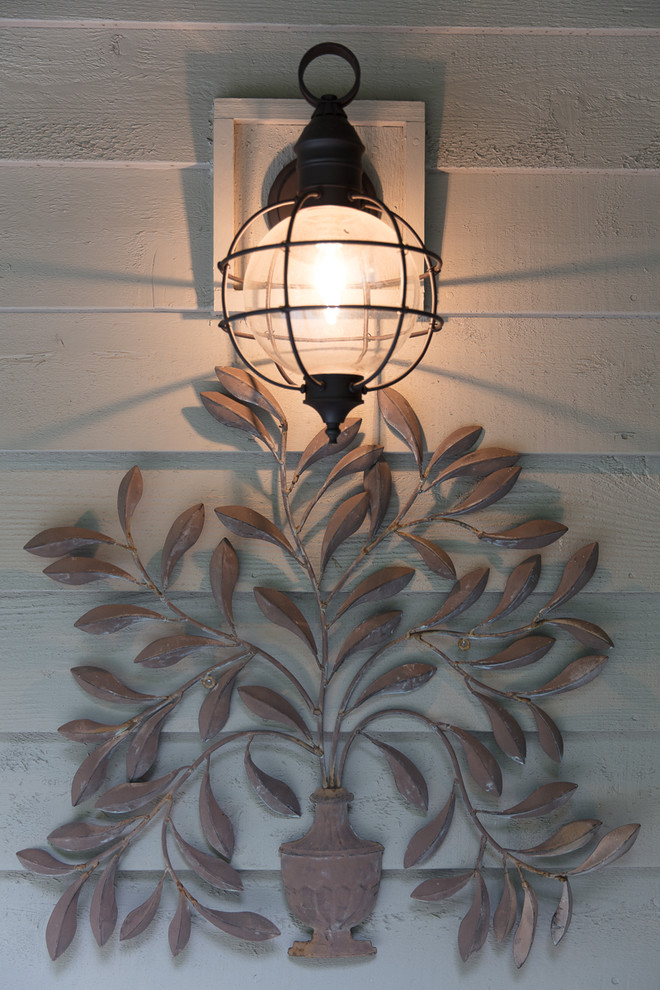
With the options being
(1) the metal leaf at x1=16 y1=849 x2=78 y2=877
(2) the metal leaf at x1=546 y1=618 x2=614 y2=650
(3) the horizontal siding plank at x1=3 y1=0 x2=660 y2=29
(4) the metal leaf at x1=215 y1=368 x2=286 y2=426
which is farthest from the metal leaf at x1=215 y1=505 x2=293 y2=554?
(3) the horizontal siding plank at x1=3 y1=0 x2=660 y2=29

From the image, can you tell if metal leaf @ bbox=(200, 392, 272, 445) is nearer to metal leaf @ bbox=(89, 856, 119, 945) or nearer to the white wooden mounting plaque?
the white wooden mounting plaque

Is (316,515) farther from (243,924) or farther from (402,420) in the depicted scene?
(243,924)

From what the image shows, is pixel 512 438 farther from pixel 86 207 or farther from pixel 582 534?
pixel 86 207

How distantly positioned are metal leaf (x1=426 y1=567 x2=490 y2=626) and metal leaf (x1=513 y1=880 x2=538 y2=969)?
315 millimetres

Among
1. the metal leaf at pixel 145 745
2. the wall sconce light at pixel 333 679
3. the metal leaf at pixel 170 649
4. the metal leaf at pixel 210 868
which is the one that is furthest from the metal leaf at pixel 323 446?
the metal leaf at pixel 210 868

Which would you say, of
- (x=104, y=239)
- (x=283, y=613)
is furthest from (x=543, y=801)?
(x=104, y=239)

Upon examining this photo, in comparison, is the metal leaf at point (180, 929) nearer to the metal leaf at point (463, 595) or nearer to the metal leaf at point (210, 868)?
the metal leaf at point (210, 868)

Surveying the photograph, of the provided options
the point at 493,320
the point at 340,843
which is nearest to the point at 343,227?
the point at 493,320

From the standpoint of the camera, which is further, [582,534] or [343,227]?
[582,534]

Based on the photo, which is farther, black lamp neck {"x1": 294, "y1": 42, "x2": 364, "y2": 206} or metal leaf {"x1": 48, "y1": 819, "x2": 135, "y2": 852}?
metal leaf {"x1": 48, "y1": 819, "x2": 135, "y2": 852}

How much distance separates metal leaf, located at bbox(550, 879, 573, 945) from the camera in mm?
865

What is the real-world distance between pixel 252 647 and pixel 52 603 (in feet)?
0.81

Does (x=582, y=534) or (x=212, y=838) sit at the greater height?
(x=582, y=534)

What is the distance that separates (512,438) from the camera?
909 mm
